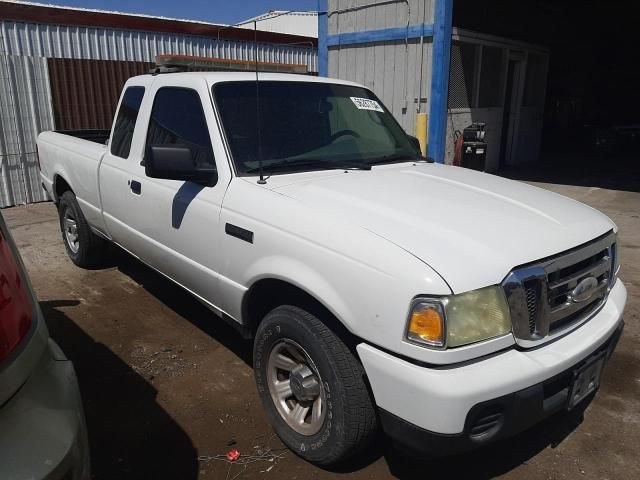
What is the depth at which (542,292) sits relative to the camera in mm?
2244

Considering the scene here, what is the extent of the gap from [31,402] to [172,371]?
2182mm

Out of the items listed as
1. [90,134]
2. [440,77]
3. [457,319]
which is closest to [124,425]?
[457,319]

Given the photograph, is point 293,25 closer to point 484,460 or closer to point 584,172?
point 584,172

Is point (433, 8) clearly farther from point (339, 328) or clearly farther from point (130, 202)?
point (339, 328)

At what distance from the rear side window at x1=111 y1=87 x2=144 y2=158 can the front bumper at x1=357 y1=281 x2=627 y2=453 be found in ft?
9.29

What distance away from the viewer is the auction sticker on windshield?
3928 mm

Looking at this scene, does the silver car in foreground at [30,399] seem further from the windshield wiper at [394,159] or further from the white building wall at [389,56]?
the white building wall at [389,56]

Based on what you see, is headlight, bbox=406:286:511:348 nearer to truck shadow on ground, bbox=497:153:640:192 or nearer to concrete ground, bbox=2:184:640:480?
concrete ground, bbox=2:184:640:480

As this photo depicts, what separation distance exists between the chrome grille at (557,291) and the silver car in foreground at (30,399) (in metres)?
1.63

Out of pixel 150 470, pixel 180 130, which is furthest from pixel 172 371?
pixel 180 130

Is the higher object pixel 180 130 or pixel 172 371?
pixel 180 130

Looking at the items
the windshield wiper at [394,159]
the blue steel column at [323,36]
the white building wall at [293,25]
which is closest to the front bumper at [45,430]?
the windshield wiper at [394,159]

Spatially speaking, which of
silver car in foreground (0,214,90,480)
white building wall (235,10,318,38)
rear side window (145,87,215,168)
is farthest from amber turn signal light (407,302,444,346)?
white building wall (235,10,318,38)

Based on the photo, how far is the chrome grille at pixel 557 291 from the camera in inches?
85.9
